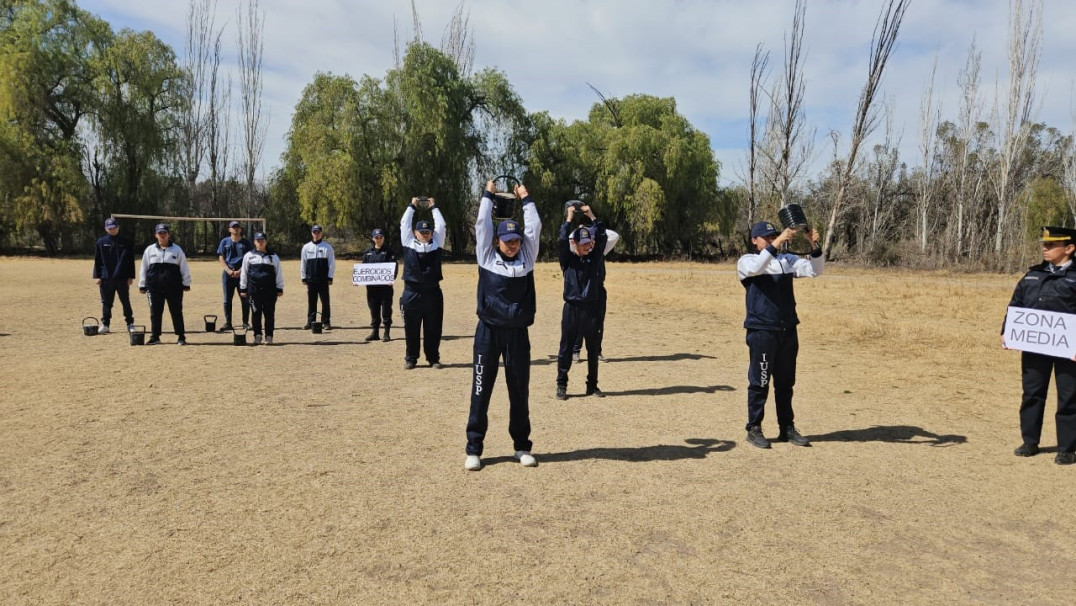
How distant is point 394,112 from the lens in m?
38.1

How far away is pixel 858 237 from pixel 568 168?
704 inches

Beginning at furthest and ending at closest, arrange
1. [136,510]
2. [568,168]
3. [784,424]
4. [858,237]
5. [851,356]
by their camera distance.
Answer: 1. [568,168]
2. [858,237]
3. [851,356]
4. [784,424]
5. [136,510]

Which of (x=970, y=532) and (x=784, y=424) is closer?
(x=970, y=532)

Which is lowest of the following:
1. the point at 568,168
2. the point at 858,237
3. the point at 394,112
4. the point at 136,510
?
the point at 136,510

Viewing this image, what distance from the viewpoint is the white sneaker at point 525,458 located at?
5.30 m

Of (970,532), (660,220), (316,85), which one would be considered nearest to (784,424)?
(970,532)

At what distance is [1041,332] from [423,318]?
695 centimetres

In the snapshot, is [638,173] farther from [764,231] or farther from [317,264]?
[764,231]

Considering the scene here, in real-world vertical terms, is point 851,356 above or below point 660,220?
below

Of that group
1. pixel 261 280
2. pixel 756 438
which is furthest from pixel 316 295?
pixel 756 438

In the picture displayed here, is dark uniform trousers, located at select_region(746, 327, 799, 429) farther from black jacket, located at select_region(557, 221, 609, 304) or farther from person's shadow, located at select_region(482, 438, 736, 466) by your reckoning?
black jacket, located at select_region(557, 221, 609, 304)

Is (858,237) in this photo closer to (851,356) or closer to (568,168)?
(568,168)

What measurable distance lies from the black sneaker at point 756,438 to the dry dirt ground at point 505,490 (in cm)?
11

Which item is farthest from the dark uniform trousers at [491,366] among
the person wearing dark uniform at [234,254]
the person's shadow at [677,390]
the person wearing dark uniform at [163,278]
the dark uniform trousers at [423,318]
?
the person wearing dark uniform at [234,254]
